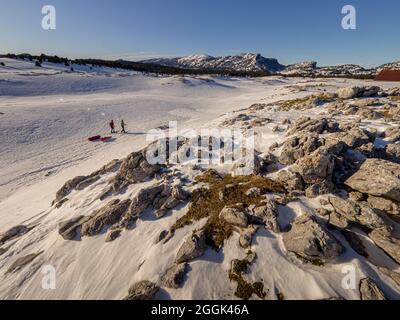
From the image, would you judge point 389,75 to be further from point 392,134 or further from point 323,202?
point 323,202

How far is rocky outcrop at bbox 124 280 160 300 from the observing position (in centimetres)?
798

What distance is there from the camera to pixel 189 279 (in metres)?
8.36

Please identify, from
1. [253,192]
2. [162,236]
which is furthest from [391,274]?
[162,236]

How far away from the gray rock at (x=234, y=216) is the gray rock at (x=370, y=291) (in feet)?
14.0

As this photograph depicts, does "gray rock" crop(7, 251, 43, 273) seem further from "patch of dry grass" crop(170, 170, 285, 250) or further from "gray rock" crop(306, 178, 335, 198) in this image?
"gray rock" crop(306, 178, 335, 198)

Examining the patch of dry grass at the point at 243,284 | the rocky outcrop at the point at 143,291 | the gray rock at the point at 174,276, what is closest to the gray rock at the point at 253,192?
the patch of dry grass at the point at 243,284

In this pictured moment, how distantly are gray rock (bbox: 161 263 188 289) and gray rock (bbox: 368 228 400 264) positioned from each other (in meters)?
7.22

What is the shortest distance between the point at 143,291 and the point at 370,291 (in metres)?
7.43

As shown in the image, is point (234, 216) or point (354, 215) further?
point (234, 216)

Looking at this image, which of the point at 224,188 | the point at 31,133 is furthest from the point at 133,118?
the point at 224,188

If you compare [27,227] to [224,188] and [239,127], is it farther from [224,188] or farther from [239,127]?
[239,127]

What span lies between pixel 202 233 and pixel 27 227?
10672mm

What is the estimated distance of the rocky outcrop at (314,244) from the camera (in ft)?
26.9

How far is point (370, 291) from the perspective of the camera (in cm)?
720
